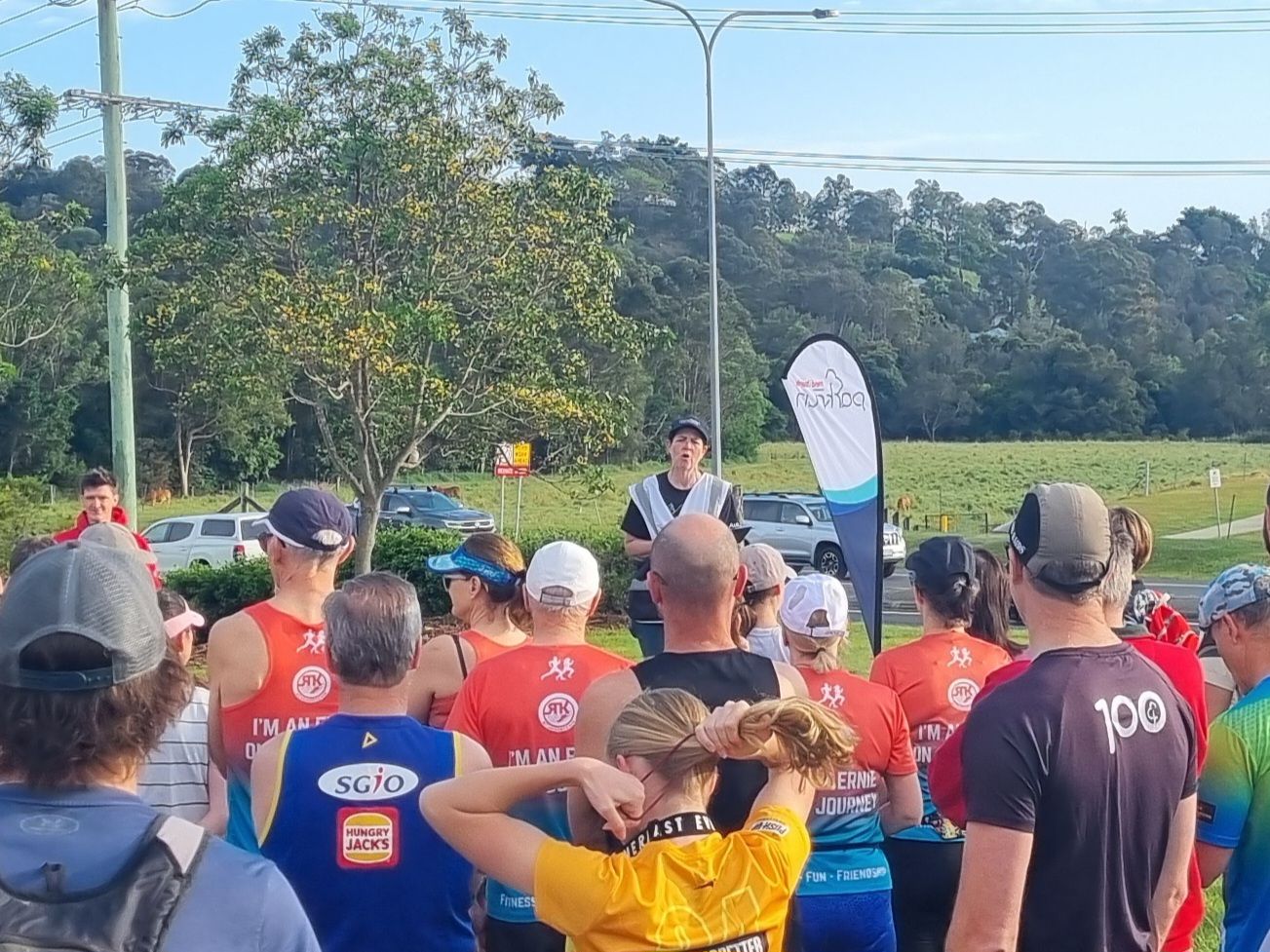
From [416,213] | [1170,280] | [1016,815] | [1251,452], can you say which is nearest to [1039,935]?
[1016,815]

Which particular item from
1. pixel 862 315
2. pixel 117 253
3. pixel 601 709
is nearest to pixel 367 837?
pixel 601 709

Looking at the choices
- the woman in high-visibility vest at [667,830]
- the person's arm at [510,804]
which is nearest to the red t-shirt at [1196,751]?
the woman in high-visibility vest at [667,830]

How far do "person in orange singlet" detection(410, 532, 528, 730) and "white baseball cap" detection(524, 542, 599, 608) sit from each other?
1.47 ft

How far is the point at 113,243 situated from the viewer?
1490 cm

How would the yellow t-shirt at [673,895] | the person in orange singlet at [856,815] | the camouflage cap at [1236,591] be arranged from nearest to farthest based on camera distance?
1. the yellow t-shirt at [673,895]
2. the camouflage cap at [1236,591]
3. the person in orange singlet at [856,815]

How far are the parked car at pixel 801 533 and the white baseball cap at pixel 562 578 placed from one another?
26.3 m

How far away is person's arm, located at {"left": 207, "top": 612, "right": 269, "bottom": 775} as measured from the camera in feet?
12.6

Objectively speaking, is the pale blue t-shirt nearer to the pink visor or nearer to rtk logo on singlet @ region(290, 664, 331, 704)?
the pink visor

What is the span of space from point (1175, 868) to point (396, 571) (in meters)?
14.9

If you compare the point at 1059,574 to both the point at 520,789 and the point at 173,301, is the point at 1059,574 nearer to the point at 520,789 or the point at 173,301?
the point at 520,789

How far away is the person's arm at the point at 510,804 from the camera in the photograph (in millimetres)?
2391

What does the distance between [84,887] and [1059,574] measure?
83.1 inches

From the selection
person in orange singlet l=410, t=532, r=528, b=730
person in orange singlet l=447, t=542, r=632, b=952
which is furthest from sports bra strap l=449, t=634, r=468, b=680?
person in orange singlet l=447, t=542, r=632, b=952

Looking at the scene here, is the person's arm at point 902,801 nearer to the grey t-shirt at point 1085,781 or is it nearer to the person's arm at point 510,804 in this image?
the grey t-shirt at point 1085,781
